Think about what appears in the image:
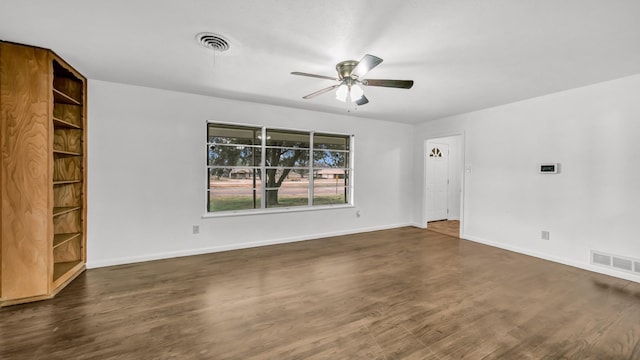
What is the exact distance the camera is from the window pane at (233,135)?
4.26m

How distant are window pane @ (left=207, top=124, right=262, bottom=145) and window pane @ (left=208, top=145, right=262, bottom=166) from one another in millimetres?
99

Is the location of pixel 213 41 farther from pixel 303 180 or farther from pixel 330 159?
pixel 330 159

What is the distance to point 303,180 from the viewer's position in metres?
5.12

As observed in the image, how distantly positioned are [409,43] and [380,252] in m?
3.05

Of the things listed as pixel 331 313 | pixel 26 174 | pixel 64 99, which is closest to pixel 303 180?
pixel 331 313

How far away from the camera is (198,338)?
2.04 m

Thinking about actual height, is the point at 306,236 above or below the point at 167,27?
below

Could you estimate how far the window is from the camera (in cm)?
435

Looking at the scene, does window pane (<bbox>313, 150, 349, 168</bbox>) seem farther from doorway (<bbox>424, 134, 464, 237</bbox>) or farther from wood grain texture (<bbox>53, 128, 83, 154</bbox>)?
wood grain texture (<bbox>53, 128, 83, 154</bbox>)

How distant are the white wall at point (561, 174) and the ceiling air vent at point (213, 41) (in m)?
4.49

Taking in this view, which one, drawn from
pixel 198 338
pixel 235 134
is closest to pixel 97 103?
pixel 235 134

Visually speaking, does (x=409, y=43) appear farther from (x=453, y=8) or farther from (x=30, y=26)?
(x=30, y=26)

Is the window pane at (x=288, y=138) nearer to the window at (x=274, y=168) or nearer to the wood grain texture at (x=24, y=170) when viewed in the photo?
the window at (x=274, y=168)

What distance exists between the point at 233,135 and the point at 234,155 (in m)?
0.34
